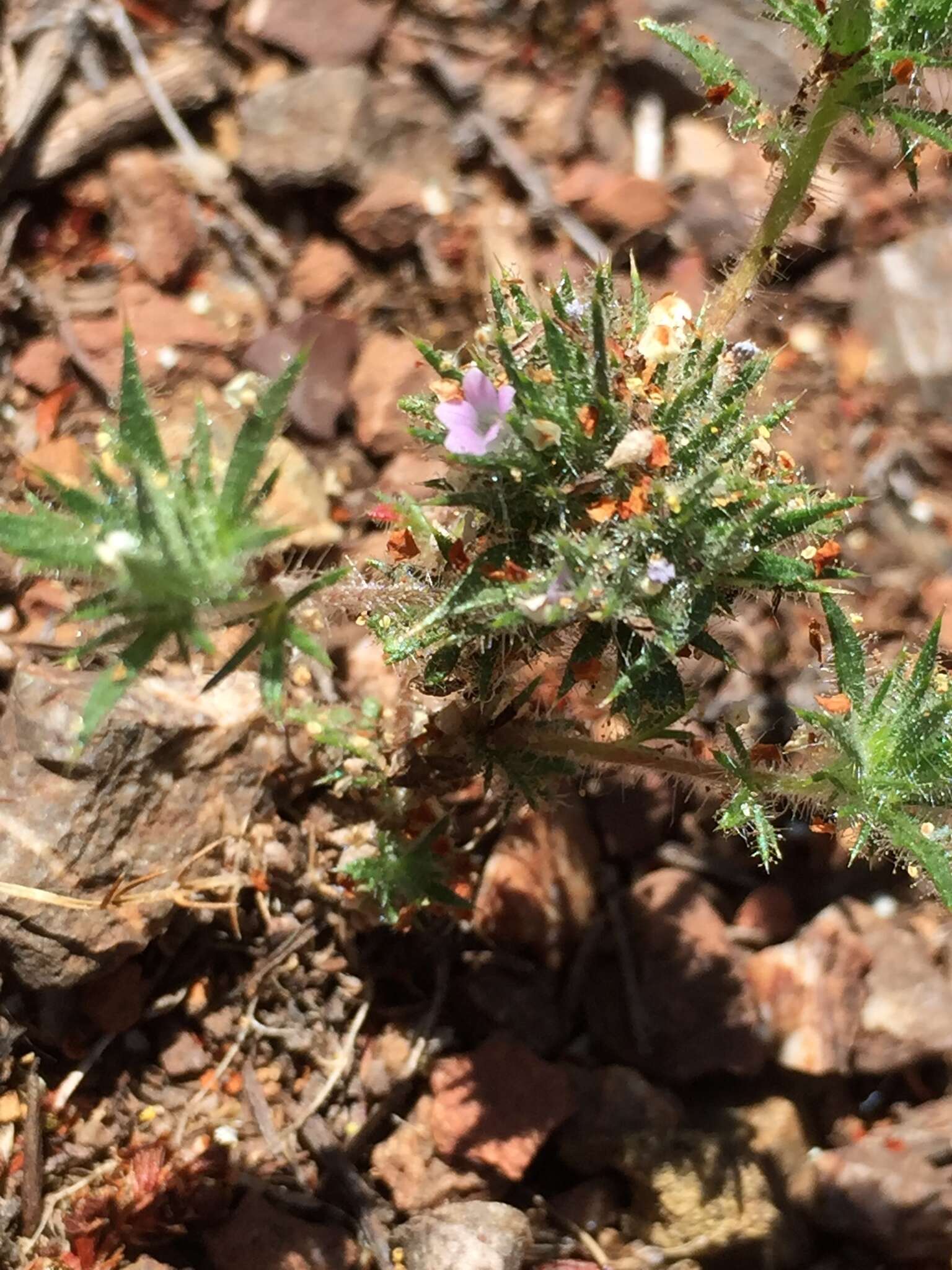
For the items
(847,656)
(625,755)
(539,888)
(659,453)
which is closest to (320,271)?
(539,888)

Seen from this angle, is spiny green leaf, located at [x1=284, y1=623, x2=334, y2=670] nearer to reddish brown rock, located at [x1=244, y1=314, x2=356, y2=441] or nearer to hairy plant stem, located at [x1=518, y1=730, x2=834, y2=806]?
hairy plant stem, located at [x1=518, y1=730, x2=834, y2=806]

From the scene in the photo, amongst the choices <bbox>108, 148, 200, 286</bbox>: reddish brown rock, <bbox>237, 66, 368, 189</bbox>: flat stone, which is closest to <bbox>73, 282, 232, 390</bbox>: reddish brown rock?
<bbox>108, 148, 200, 286</bbox>: reddish brown rock

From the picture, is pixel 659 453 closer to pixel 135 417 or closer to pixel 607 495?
pixel 607 495

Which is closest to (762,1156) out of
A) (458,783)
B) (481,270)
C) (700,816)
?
(700,816)

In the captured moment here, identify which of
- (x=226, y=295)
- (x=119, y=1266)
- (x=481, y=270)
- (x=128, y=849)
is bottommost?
(x=119, y=1266)

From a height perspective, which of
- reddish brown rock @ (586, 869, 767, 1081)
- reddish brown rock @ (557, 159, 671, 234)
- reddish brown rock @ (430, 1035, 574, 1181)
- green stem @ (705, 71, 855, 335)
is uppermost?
green stem @ (705, 71, 855, 335)

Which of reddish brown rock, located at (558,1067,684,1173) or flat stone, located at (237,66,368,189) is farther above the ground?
flat stone, located at (237,66,368,189)

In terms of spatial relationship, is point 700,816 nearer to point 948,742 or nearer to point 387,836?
point 387,836
